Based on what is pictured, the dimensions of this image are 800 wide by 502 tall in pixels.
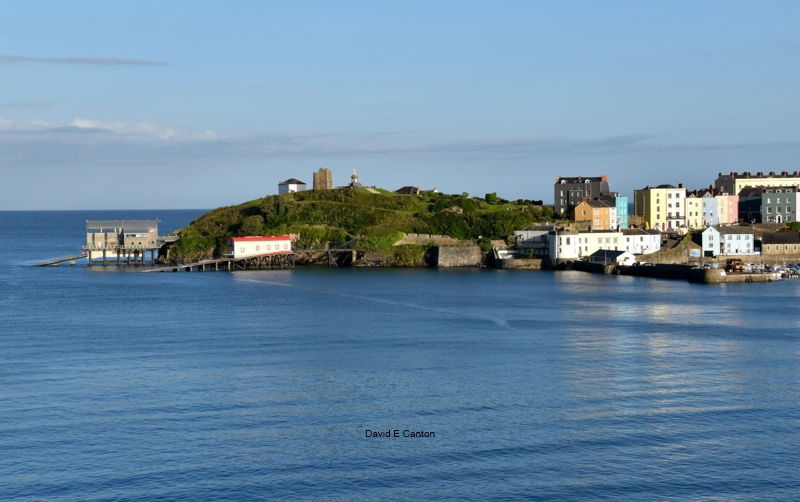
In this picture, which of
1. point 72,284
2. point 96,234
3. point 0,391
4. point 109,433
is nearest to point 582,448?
point 109,433

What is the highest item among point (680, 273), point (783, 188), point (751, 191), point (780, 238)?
point (783, 188)

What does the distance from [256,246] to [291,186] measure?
22.1 m

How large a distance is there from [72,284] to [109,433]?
45133mm

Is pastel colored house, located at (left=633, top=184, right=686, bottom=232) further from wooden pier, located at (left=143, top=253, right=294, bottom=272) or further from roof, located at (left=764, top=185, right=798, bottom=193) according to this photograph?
wooden pier, located at (left=143, top=253, right=294, bottom=272)

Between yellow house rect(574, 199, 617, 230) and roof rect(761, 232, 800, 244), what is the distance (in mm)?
13963

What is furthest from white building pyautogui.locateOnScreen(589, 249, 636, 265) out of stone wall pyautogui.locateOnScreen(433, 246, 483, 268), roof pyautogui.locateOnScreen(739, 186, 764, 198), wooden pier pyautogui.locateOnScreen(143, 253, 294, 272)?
roof pyautogui.locateOnScreen(739, 186, 764, 198)

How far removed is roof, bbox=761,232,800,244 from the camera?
274 feet

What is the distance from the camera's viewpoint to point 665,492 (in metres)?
23.0

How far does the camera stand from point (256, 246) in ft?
282

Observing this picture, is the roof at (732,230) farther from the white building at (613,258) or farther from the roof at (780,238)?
the white building at (613,258)

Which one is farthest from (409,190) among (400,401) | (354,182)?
(400,401)

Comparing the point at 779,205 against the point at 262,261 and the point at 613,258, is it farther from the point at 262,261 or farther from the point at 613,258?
the point at 262,261

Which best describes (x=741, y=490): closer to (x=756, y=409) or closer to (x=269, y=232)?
(x=756, y=409)

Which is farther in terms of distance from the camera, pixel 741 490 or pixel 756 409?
pixel 756 409
